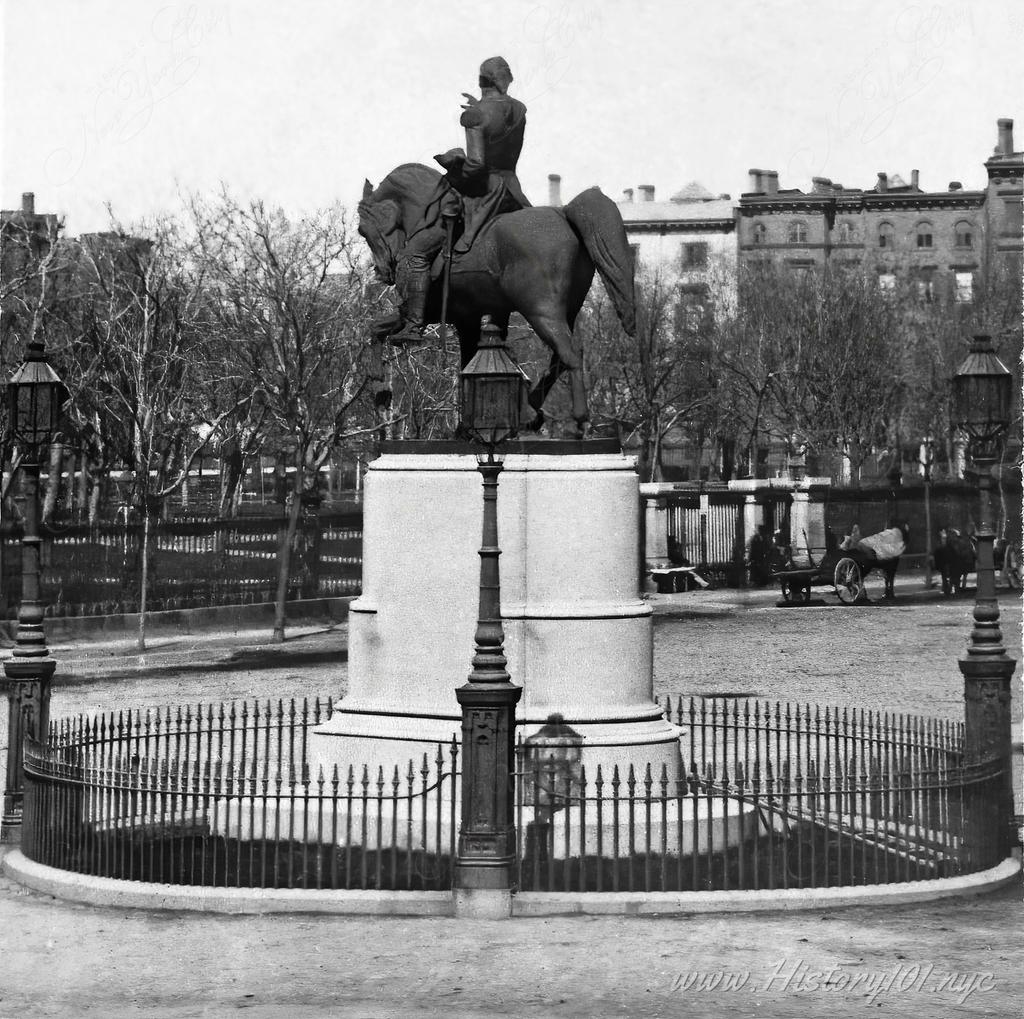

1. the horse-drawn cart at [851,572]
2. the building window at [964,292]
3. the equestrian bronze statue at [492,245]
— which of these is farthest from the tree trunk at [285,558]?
the building window at [964,292]

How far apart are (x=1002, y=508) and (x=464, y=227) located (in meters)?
36.8

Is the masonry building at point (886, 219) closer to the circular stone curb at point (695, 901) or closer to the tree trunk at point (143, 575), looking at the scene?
the tree trunk at point (143, 575)

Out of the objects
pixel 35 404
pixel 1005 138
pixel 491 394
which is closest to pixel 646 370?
pixel 35 404

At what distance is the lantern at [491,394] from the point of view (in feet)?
37.9

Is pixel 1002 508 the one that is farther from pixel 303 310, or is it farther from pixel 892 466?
pixel 892 466

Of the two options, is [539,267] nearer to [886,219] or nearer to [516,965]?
[516,965]

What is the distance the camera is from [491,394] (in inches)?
457

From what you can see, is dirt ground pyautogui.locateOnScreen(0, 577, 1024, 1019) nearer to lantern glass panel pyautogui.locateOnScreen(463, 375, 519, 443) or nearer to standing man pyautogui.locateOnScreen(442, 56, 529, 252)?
lantern glass panel pyautogui.locateOnScreen(463, 375, 519, 443)

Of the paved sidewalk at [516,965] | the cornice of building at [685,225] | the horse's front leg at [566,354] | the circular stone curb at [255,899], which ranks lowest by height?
the paved sidewalk at [516,965]

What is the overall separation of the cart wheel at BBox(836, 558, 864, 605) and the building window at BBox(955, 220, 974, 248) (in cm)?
7080

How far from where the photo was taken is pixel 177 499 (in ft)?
226

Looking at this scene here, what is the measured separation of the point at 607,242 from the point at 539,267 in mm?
525

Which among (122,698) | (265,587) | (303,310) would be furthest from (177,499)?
(122,698)

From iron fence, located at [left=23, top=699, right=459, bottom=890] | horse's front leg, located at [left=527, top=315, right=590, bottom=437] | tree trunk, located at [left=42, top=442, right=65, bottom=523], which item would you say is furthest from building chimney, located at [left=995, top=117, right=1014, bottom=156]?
iron fence, located at [left=23, top=699, right=459, bottom=890]
